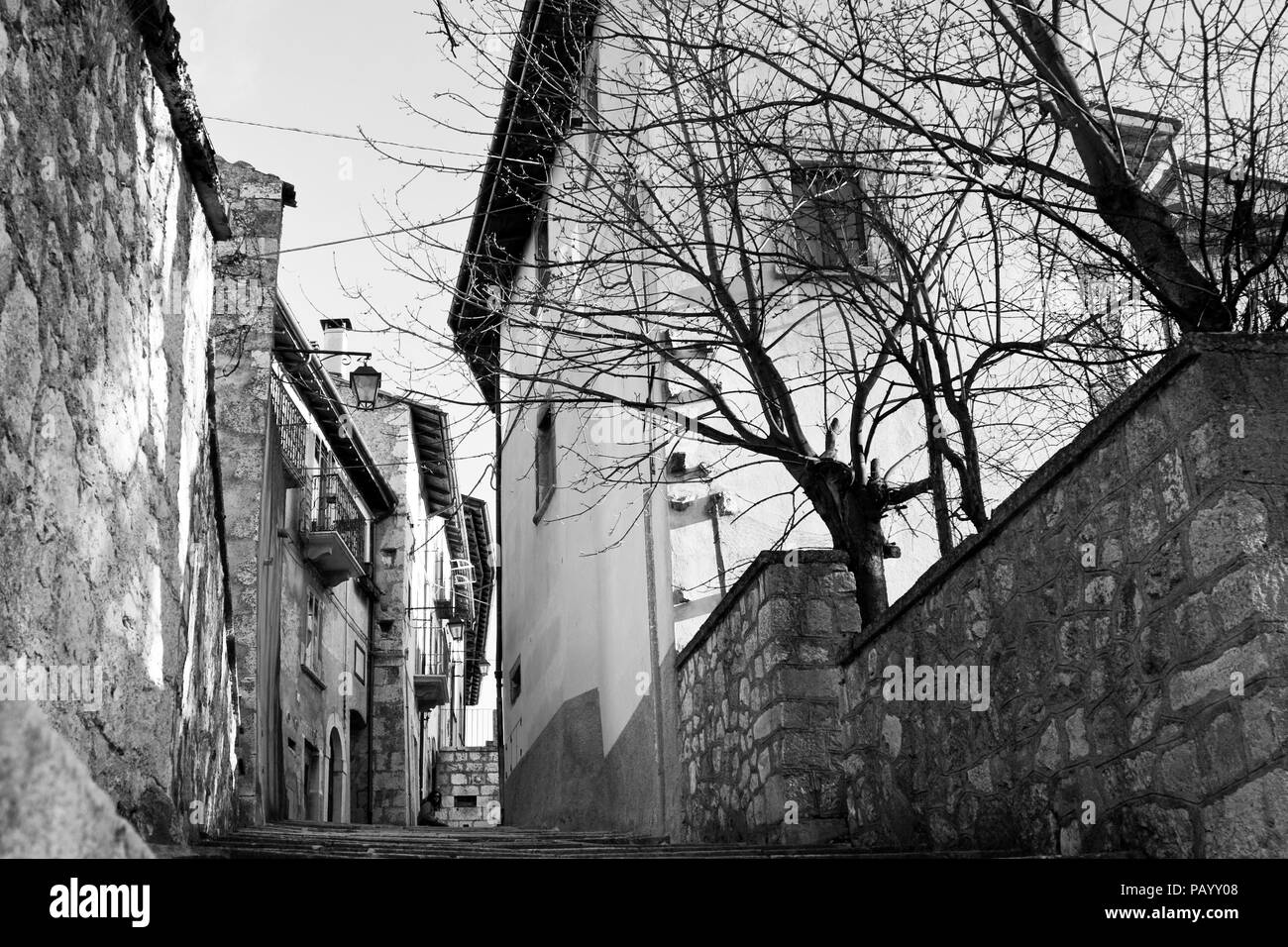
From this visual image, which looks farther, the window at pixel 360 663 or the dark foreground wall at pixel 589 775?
the window at pixel 360 663

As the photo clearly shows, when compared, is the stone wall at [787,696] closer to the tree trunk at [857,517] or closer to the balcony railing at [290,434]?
the tree trunk at [857,517]

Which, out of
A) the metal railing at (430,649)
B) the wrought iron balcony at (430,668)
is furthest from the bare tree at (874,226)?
the metal railing at (430,649)

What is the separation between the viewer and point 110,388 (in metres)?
3.35

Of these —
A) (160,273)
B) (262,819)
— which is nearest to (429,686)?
(262,819)

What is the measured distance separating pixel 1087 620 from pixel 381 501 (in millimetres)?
18330

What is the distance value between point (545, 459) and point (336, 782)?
8333 millimetres

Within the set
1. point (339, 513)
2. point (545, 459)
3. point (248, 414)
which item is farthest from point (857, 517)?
point (339, 513)

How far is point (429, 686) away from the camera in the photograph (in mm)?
23750

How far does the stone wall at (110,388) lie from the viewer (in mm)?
2729

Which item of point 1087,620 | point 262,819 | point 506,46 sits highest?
point 506,46

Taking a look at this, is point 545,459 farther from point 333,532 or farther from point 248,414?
point 333,532

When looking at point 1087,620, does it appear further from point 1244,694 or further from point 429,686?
point 429,686

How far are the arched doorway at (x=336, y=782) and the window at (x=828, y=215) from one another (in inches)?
492

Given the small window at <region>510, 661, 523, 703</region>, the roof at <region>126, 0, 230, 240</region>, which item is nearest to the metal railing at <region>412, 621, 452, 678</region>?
the small window at <region>510, 661, 523, 703</region>
